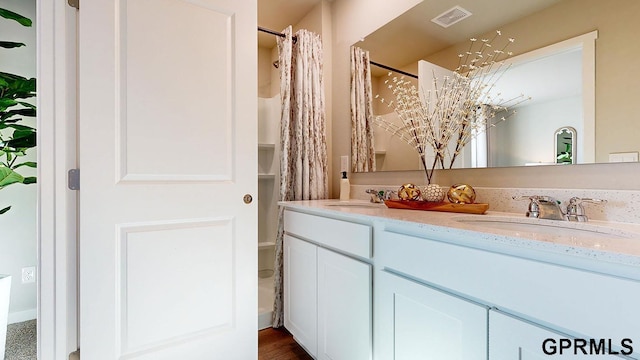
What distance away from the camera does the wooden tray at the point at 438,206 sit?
1.21m

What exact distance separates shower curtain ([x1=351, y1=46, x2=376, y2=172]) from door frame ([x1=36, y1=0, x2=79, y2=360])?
61.8 inches

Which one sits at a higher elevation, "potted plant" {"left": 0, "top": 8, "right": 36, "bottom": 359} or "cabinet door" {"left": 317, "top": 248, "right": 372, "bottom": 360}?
"potted plant" {"left": 0, "top": 8, "right": 36, "bottom": 359}

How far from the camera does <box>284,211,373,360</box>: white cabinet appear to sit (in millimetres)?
1201

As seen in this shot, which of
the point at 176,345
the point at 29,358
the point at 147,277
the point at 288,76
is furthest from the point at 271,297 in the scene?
the point at 288,76

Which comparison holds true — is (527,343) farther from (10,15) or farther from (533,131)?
(10,15)

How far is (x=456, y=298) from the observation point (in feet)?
2.79

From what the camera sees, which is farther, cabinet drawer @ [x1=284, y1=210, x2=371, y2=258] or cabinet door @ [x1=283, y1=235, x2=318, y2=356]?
cabinet door @ [x1=283, y1=235, x2=318, y2=356]

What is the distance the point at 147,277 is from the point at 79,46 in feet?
3.50

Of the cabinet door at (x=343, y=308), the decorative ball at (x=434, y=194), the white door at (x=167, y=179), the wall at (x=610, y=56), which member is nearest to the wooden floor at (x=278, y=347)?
the white door at (x=167, y=179)

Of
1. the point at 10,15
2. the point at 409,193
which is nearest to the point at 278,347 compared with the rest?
the point at 409,193

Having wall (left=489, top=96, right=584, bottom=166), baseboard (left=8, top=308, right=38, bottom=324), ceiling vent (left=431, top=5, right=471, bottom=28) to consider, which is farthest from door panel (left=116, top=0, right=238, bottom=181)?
baseboard (left=8, top=308, right=38, bottom=324)

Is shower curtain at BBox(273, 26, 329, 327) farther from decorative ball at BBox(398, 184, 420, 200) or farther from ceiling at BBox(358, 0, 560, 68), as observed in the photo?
decorative ball at BBox(398, 184, 420, 200)

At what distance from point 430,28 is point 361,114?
0.66 m

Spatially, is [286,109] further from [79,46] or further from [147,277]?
[147,277]
